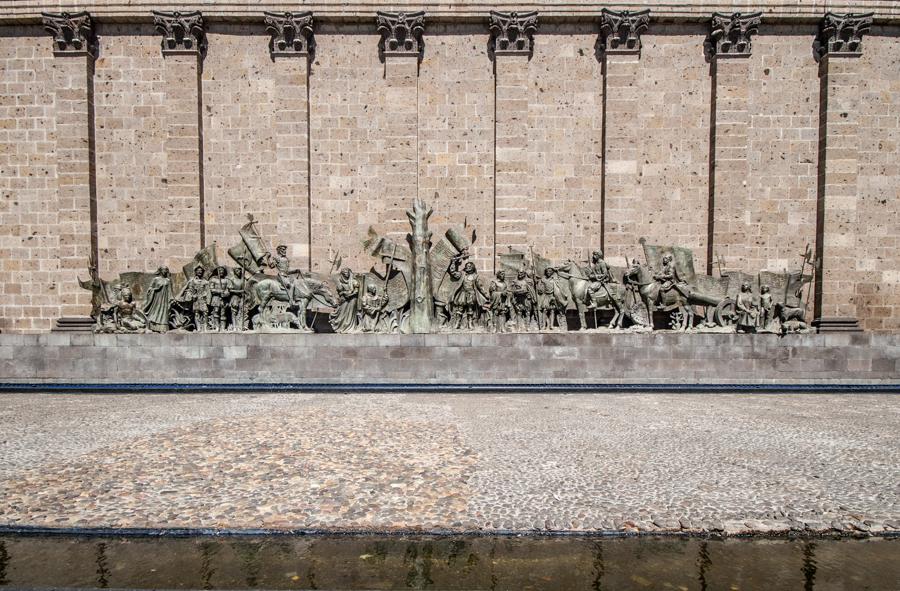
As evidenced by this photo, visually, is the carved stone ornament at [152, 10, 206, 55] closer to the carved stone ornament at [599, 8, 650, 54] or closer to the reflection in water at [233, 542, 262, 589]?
the carved stone ornament at [599, 8, 650, 54]

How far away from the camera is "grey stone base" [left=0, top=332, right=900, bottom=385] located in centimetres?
1198

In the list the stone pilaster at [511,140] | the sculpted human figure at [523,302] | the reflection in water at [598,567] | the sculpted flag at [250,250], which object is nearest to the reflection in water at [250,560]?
the reflection in water at [598,567]

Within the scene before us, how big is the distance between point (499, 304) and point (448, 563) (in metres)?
9.71

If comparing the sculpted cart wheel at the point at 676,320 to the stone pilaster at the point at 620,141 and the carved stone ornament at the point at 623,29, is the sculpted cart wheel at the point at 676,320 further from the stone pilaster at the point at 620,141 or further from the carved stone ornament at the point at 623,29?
the carved stone ornament at the point at 623,29

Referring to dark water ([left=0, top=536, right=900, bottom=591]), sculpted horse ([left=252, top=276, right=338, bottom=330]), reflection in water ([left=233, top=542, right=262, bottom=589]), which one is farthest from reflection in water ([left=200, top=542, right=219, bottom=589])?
sculpted horse ([left=252, top=276, right=338, bottom=330])

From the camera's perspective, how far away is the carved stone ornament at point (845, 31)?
49.2 feet

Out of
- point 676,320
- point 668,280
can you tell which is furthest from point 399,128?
point 676,320

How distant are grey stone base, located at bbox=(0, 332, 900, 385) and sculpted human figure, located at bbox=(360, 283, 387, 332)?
0.72 m

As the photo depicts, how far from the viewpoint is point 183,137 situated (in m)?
15.3

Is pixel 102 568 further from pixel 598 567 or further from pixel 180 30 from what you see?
pixel 180 30

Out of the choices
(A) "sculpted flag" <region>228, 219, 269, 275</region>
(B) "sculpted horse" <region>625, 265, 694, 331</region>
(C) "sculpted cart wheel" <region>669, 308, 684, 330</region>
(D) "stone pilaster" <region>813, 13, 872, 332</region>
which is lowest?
(C) "sculpted cart wheel" <region>669, 308, 684, 330</region>

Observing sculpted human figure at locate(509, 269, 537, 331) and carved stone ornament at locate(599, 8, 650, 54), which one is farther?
carved stone ornament at locate(599, 8, 650, 54)

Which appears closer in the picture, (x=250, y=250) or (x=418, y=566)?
(x=418, y=566)

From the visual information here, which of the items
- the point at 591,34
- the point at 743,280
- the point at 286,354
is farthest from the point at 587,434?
the point at 591,34
